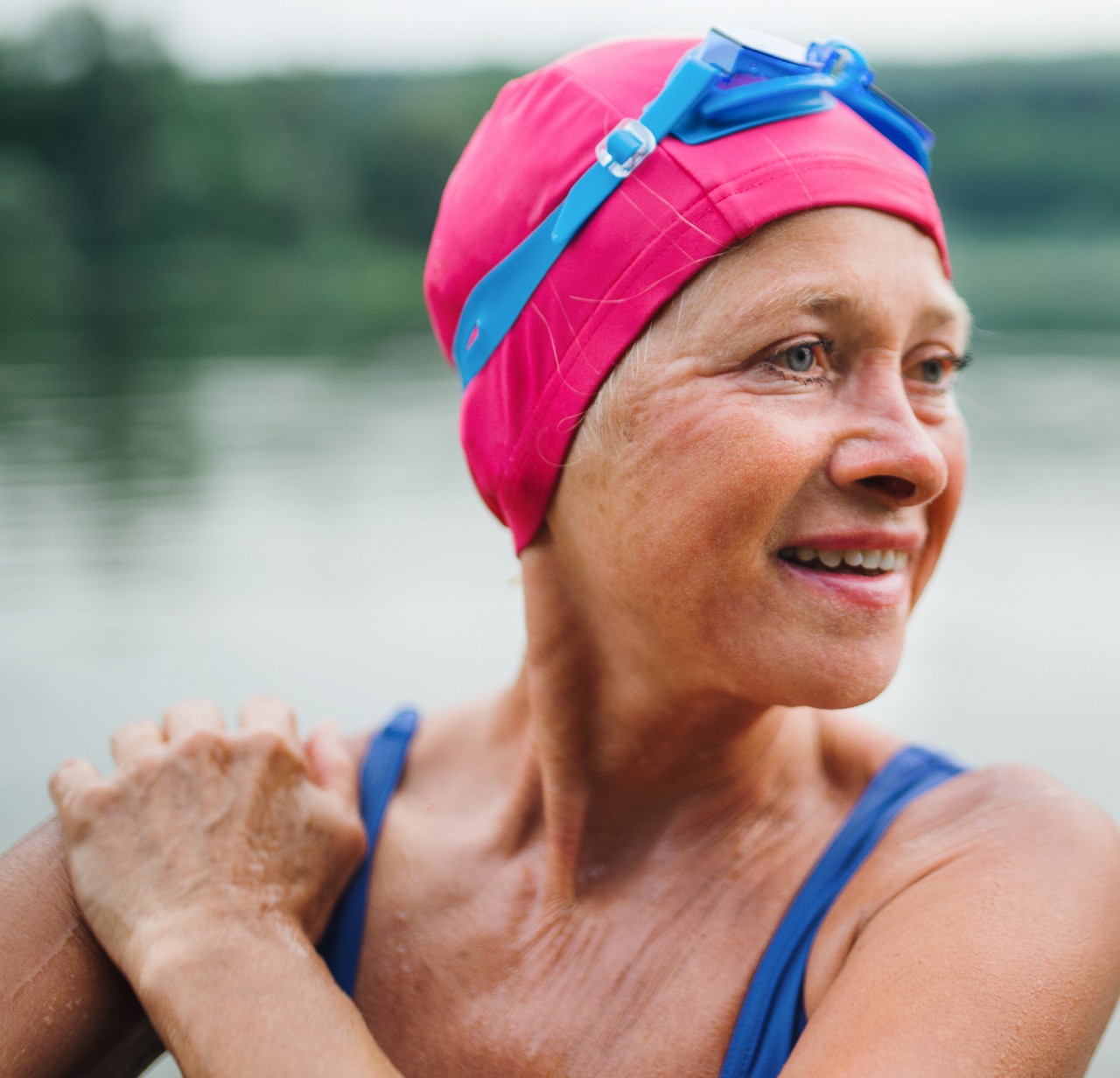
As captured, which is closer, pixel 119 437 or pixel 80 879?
pixel 80 879

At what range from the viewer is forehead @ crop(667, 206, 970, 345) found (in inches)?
72.5

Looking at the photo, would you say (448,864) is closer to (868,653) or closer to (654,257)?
(868,653)

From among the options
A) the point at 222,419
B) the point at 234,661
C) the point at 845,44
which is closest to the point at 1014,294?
the point at 222,419

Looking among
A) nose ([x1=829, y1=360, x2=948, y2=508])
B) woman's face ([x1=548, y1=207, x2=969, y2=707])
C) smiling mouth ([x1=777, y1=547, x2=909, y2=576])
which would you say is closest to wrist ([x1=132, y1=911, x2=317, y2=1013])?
woman's face ([x1=548, y1=207, x2=969, y2=707])

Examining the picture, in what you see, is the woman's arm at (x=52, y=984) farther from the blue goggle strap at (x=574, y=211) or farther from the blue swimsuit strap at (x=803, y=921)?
the blue goggle strap at (x=574, y=211)

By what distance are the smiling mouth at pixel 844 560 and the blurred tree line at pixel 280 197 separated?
26065mm

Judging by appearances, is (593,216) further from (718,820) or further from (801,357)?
(718,820)

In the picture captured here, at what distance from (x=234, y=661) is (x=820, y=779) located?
18.3 ft

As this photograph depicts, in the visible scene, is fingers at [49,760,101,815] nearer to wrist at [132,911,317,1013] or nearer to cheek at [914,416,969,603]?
wrist at [132,911,317,1013]

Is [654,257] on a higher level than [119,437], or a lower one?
higher

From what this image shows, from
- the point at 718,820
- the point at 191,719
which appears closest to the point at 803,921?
the point at 718,820

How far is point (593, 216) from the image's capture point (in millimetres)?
1992

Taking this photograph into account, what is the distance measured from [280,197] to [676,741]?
62611 millimetres

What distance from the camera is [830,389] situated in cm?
190
